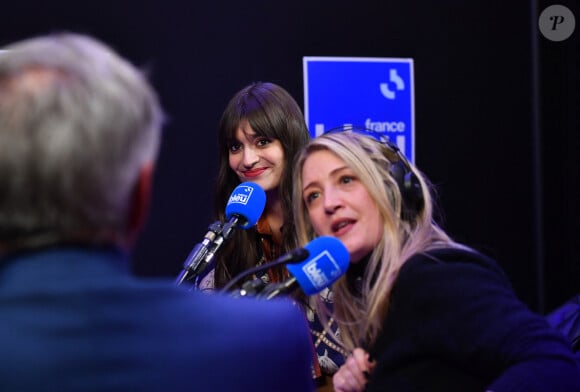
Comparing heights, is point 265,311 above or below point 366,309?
above

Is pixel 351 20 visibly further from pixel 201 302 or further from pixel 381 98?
pixel 201 302

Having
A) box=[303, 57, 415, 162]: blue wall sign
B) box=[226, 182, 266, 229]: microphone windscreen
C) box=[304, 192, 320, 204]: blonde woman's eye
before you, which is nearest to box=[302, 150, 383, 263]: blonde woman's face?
box=[304, 192, 320, 204]: blonde woman's eye

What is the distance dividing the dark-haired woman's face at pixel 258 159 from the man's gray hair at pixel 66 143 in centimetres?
186

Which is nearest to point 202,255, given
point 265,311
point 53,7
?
point 265,311

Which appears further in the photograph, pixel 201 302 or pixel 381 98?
pixel 381 98

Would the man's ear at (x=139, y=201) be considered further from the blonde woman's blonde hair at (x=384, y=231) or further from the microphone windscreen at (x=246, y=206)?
the microphone windscreen at (x=246, y=206)

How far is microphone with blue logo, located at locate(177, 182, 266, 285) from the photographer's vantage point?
1.82 meters

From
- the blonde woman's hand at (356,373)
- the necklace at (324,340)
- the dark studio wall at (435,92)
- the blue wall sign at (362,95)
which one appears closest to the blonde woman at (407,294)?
the blonde woman's hand at (356,373)

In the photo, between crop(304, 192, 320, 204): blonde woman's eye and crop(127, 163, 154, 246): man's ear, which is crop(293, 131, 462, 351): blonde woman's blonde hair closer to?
crop(304, 192, 320, 204): blonde woman's eye

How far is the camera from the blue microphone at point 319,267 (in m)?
1.52

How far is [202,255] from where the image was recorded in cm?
186

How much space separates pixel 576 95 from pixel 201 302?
13.5 ft

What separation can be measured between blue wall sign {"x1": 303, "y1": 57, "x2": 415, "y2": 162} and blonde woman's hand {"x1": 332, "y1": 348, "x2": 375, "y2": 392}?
2.53 m

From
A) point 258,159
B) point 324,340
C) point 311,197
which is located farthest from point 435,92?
point 311,197
